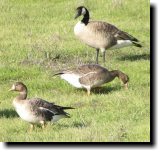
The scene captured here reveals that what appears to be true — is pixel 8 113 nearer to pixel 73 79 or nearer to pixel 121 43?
pixel 73 79

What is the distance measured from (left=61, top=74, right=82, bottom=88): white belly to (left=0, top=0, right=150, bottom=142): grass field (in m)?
0.26

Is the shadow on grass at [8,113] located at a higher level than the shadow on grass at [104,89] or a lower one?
lower

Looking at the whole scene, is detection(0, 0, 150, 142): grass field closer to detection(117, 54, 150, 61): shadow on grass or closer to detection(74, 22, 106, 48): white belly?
detection(117, 54, 150, 61): shadow on grass

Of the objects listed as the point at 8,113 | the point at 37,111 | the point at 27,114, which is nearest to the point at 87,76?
the point at 8,113

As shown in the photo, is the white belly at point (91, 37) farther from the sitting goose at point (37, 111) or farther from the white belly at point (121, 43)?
the sitting goose at point (37, 111)

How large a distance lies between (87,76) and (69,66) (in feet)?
11.4

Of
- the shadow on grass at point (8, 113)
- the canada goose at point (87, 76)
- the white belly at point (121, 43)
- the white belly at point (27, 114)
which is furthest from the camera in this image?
the white belly at point (121, 43)

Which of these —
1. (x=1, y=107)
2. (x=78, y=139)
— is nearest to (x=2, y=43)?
(x=1, y=107)

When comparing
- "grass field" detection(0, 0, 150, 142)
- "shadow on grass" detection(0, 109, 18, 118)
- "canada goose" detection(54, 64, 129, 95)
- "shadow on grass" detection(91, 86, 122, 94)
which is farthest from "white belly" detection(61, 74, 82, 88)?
"shadow on grass" detection(0, 109, 18, 118)

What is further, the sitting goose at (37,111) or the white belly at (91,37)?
the white belly at (91,37)

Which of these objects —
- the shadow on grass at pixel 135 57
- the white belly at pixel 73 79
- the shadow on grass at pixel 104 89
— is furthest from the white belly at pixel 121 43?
the white belly at pixel 73 79

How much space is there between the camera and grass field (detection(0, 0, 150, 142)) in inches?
523

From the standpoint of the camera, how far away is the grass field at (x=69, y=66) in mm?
13297

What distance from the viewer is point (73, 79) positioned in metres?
16.9
